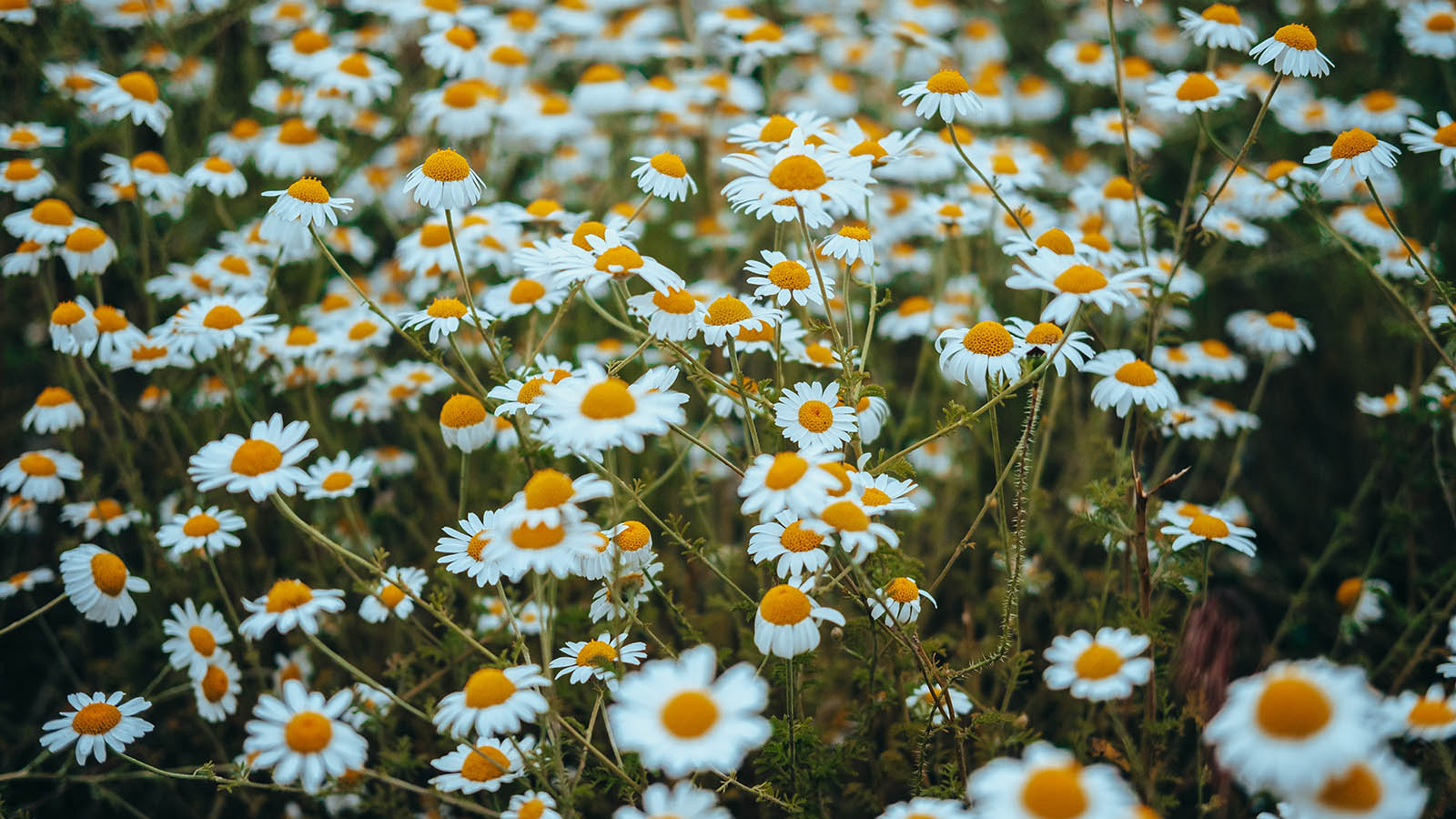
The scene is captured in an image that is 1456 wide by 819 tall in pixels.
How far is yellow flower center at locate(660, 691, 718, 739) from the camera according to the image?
130cm

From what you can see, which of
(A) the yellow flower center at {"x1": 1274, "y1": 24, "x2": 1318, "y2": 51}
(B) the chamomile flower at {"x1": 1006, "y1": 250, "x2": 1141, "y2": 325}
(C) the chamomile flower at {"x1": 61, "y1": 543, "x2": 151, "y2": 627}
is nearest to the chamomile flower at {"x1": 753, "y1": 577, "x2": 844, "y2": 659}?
(B) the chamomile flower at {"x1": 1006, "y1": 250, "x2": 1141, "y2": 325}

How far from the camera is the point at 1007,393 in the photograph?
1821mm

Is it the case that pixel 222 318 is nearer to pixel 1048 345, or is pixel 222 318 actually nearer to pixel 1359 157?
pixel 1048 345

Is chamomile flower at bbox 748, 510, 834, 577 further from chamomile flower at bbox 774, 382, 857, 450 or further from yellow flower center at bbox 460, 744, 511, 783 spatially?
yellow flower center at bbox 460, 744, 511, 783

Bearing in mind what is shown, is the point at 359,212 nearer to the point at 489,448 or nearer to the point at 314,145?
the point at 314,145

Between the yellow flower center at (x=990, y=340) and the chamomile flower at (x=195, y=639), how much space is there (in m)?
1.85

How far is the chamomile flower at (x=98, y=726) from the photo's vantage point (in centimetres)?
195

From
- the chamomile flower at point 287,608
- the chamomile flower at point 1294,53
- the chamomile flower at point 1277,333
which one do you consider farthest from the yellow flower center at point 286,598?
the chamomile flower at point 1277,333

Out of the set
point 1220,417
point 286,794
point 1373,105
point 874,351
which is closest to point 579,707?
point 286,794

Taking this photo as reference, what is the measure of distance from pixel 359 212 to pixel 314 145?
0.99 m

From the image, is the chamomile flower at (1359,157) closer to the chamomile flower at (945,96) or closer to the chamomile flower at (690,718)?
the chamomile flower at (945,96)

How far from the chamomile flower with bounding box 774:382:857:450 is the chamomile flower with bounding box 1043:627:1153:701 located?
56cm

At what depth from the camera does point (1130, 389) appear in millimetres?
2176

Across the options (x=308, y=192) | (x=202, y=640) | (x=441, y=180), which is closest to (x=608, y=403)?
(x=441, y=180)
